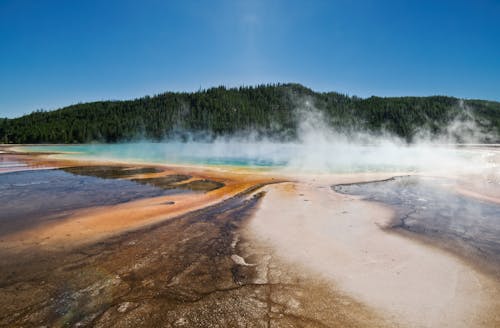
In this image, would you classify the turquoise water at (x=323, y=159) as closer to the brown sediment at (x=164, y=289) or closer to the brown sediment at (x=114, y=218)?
the brown sediment at (x=114, y=218)

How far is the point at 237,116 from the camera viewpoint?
3821 inches

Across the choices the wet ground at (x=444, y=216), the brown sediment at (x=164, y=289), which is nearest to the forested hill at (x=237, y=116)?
the wet ground at (x=444, y=216)

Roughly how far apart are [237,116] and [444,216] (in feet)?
301

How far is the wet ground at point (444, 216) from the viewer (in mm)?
5617

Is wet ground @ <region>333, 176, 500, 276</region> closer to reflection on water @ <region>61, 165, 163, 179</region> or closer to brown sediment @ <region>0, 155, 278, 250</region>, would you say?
brown sediment @ <region>0, 155, 278, 250</region>

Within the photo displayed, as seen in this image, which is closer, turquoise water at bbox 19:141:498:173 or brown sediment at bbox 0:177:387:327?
brown sediment at bbox 0:177:387:327

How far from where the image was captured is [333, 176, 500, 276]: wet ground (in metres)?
5.62

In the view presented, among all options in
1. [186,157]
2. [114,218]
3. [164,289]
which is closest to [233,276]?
[164,289]

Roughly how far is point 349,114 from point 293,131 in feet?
92.4

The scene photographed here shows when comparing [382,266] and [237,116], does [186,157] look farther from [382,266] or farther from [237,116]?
[237,116]

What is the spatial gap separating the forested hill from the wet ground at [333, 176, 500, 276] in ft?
228

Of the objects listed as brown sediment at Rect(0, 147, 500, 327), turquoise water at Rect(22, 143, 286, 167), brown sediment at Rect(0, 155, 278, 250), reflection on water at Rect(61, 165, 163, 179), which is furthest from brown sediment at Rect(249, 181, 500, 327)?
turquoise water at Rect(22, 143, 286, 167)

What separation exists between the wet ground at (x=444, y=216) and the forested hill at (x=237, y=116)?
69417 mm

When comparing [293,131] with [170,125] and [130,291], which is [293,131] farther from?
[130,291]
